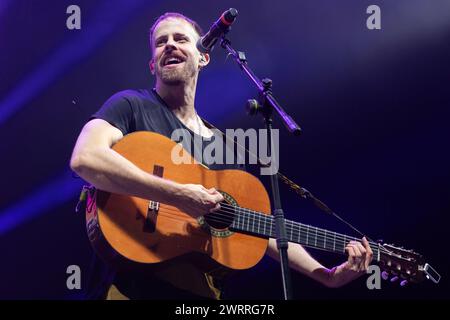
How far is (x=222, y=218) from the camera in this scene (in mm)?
2598

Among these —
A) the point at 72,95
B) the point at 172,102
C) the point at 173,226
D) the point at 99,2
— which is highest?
the point at 99,2

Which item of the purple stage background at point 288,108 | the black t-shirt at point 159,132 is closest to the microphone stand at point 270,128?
the black t-shirt at point 159,132

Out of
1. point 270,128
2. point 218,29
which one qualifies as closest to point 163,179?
point 270,128

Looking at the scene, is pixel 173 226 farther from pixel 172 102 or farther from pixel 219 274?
pixel 172 102

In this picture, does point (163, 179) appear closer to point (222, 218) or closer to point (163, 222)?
point (163, 222)

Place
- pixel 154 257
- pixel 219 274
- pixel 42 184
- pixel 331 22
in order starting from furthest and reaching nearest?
pixel 331 22, pixel 42 184, pixel 219 274, pixel 154 257

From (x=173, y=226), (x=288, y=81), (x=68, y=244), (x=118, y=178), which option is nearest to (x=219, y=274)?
(x=173, y=226)

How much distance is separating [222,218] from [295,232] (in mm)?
485

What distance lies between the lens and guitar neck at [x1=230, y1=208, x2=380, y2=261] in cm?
268

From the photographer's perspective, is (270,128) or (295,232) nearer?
(270,128)

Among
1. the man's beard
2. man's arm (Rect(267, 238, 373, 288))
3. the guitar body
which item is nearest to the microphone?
the man's beard

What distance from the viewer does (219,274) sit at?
2588 millimetres

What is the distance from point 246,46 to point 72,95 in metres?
1.49

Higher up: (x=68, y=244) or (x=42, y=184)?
(x=42, y=184)
